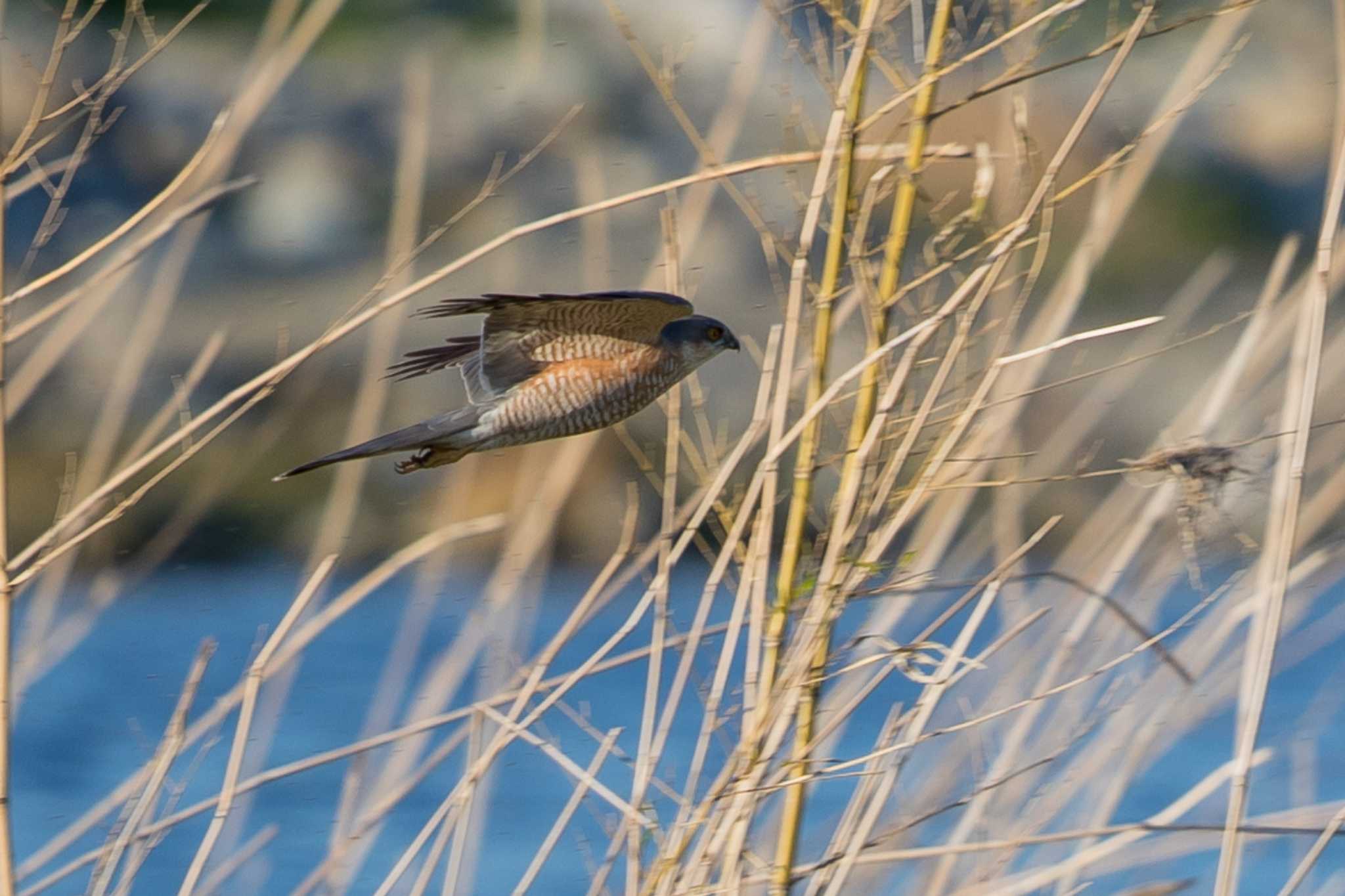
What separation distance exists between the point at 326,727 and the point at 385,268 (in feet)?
8.07

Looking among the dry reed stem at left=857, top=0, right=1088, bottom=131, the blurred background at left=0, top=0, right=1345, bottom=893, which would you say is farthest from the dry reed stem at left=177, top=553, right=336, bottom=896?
the blurred background at left=0, top=0, right=1345, bottom=893

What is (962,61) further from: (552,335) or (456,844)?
(456,844)

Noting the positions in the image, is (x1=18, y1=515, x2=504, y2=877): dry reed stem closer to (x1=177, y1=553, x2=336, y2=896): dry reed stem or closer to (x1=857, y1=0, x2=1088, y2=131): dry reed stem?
(x1=177, y1=553, x2=336, y2=896): dry reed stem

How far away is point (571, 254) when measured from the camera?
7320 mm

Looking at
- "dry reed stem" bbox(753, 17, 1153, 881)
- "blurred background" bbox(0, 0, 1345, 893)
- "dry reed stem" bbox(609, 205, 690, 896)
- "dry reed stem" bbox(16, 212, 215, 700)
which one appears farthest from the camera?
"blurred background" bbox(0, 0, 1345, 893)

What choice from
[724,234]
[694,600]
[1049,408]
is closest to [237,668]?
[694,600]

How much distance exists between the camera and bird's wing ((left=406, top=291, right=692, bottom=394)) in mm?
1989

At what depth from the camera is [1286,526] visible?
1.65 m

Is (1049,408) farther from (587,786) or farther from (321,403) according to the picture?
(587,786)

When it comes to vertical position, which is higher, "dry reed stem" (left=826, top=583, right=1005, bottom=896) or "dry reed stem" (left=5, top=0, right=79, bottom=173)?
"dry reed stem" (left=5, top=0, right=79, bottom=173)

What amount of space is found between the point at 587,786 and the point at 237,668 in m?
5.83

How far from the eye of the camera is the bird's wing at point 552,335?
1989 millimetres

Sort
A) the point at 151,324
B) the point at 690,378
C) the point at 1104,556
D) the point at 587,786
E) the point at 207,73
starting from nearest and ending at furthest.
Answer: the point at 587,786 < the point at 690,378 < the point at 151,324 < the point at 1104,556 < the point at 207,73

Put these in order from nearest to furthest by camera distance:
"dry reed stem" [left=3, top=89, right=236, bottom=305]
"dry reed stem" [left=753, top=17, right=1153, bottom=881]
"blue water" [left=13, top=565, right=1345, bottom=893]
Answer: "dry reed stem" [left=753, top=17, right=1153, bottom=881]
"dry reed stem" [left=3, top=89, right=236, bottom=305]
"blue water" [left=13, top=565, right=1345, bottom=893]
